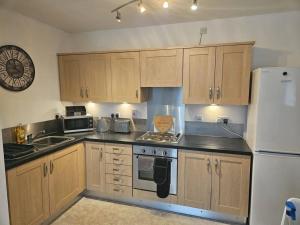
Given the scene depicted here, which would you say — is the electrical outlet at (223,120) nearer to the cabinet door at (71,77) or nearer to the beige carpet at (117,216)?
the beige carpet at (117,216)

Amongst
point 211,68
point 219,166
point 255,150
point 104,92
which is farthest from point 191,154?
point 104,92

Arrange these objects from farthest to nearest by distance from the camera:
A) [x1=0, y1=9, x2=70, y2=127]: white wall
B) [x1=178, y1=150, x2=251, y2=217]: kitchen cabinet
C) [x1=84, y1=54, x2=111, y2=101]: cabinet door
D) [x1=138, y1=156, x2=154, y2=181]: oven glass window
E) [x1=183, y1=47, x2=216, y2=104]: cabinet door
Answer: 1. [x1=84, y1=54, x2=111, y2=101]: cabinet door
2. [x1=138, y1=156, x2=154, y2=181]: oven glass window
3. [x1=183, y1=47, x2=216, y2=104]: cabinet door
4. [x1=0, y1=9, x2=70, y2=127]: white wall
5. [x1=178, y1=150, x2=251, y2=217]: kitchen cabinet

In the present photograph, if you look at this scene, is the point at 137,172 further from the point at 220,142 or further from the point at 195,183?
the point at 220,142

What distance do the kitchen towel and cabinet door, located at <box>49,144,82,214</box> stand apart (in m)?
1.11

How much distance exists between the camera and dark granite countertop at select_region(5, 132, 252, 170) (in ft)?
7.30

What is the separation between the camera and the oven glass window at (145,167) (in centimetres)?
265

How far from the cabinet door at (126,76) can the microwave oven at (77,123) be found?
642mm

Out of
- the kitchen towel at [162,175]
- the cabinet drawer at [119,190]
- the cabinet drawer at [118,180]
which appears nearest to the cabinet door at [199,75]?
the kitchen towel at [162,175]

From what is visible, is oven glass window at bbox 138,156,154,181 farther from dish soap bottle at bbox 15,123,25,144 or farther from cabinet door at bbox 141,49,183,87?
dish soap bottle at bbox 15,123,25,144

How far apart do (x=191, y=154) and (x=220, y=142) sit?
0.45 metres

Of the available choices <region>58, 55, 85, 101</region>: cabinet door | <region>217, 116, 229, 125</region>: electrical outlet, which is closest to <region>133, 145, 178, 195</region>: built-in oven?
<region>217, 116, 229, 125</region>: electrical outlet

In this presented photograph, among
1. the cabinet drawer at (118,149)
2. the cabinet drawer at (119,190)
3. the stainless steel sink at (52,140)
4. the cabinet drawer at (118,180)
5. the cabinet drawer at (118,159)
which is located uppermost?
the stainless steel sink at (52,140)

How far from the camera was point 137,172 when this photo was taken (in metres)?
2.72

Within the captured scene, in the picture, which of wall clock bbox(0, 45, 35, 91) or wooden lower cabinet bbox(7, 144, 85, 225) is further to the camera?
wall clock bbox(0, 45, 35, 91)
